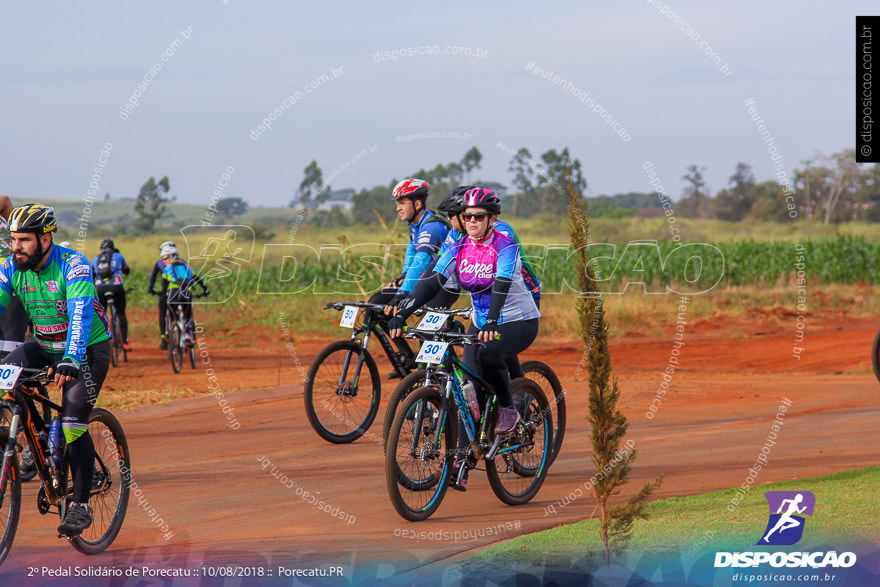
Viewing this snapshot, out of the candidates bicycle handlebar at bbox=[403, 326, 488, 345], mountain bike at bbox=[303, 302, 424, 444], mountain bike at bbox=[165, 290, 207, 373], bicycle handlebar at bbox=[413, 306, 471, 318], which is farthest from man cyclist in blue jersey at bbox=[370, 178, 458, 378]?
mountain bike at bbox=[165, 290, 207, 373]

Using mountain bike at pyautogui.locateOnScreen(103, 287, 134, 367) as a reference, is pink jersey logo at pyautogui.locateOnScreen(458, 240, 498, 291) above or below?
above

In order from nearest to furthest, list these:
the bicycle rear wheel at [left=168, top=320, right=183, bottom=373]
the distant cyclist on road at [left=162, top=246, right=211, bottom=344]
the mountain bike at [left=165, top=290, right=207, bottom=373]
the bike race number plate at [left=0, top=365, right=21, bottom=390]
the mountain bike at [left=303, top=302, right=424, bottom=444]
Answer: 1. the bike race number plate at [left=0, top=365, right=21, bottom=390]
2. the mountain bike at [left=303, top=302, right=424, bottom=444]
3. the distant cyclist on road at [left=162, top=246, right=211, bottom=344]
4. the mountain bike at [left=165, top=290, right=207, bottom=373]
5. the bicycle rear wheel at [left=168, top=320, right=183, bottom=373]

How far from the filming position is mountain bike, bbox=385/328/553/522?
6.59m

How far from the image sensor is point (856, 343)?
19812 mm

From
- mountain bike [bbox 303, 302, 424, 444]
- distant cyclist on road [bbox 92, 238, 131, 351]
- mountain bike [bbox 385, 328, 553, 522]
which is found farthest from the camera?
distant cyclist on road [bbox 92, 238, 131, 351]

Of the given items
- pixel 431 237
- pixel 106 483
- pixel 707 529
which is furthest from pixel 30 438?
pixel 431 237

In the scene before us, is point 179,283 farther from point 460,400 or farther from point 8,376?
point 8,376

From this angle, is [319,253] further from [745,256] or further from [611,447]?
[611,447]

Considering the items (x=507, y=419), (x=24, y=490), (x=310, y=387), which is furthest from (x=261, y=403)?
(x=507, y=419)

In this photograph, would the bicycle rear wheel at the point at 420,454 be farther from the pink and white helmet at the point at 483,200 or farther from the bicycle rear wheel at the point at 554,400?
the pink and white helmet at the point at 483,200

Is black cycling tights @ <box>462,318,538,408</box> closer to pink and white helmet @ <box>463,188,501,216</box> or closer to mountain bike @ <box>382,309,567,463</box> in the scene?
mountain bike @ <box>382,309,567,463</box>

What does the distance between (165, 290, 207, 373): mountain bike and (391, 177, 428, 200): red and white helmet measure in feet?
24.2

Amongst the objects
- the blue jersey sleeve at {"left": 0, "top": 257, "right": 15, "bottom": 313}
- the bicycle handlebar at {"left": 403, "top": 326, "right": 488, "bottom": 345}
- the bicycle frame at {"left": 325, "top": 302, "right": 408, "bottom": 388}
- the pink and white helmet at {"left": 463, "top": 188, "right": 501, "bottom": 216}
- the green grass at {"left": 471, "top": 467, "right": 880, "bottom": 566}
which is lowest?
the green grass at {"left": 471, "top": 467, "right": 880, "bottom": 566}

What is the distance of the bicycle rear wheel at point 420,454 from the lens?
6.46 meters
